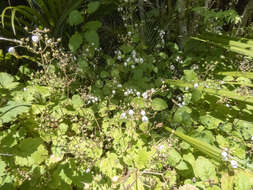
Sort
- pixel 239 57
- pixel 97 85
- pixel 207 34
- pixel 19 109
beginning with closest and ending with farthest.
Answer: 1. pixel 19 109
2. pixel 97 85
3. pixel 207 34
4. pixel 239 57

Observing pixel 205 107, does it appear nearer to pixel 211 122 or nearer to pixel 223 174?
pixel 211 122

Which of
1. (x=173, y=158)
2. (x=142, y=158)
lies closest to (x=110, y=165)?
(x=142, y=158)

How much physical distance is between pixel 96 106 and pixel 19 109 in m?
0.51

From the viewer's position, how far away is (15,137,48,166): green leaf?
949mm

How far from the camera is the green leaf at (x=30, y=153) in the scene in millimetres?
949

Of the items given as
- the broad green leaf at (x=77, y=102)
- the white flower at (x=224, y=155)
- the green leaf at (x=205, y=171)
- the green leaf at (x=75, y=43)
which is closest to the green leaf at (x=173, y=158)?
the green leaf at (x=205, y=171)

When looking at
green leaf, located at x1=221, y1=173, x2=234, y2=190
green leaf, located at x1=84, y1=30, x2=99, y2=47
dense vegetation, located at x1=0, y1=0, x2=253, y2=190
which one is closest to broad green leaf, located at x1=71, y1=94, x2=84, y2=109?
dense vegetation, located at x1=0, y1=0, x2=253, y2=190

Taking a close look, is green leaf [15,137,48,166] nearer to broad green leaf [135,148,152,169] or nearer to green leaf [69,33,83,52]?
broad green leaf [135,148,152,169]

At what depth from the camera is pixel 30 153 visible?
3.14 ft

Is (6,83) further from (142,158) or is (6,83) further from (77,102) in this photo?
(142,158)

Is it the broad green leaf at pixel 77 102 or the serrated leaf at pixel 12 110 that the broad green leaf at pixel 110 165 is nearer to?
the broad green leaf at pixel 77 102

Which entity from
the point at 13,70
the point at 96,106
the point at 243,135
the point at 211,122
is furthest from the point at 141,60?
the point at 13,70

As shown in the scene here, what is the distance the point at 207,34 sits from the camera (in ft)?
6.30

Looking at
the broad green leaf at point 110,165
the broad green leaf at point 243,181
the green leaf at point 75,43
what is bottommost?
the broad green leaf at point 110,165
